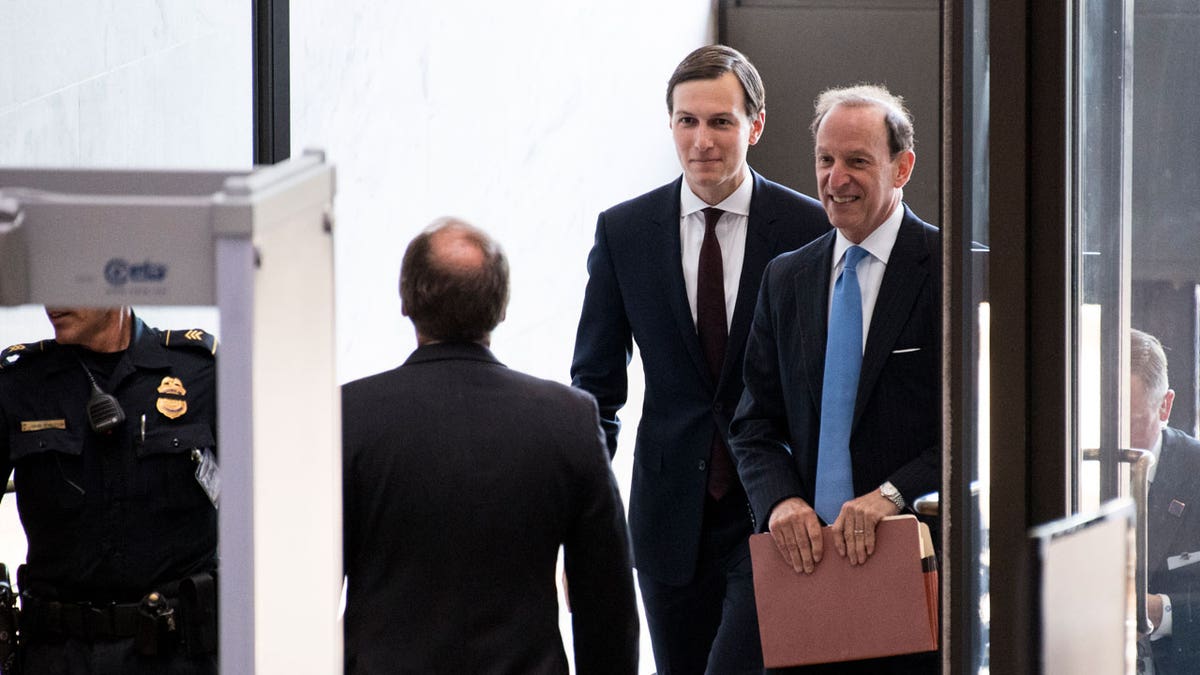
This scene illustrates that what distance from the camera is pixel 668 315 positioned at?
336 centimetres

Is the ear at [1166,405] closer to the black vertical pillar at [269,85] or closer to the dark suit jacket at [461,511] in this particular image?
the dark suit jacket at [461,511]

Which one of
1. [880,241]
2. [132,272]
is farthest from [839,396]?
[132,272]

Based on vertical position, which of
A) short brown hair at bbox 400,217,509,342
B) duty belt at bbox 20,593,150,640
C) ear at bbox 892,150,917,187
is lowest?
duty belt at bbox 20,593,150,640

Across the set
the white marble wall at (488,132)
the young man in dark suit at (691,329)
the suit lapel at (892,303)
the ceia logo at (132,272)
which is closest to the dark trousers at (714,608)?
the young man in dark suit at (691,329)

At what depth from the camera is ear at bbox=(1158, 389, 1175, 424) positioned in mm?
2336

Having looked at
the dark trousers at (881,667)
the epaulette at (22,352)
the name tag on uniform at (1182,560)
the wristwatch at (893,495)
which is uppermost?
the epaulette at (22,352)

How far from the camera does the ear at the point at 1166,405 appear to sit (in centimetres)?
234

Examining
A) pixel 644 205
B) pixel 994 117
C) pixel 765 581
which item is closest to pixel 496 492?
pixel 765 581

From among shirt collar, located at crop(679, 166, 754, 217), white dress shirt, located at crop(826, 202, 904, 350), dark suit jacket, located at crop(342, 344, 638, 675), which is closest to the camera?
dark suit jacket, located at crop(342, 344, 638, 675)

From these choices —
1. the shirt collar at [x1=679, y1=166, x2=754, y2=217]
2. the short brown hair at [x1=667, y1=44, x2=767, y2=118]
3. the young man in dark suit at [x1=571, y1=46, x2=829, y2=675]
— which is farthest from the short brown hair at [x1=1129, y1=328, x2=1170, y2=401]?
the short brown hair at [x1=667, y1=44, x2=767, y2=118]

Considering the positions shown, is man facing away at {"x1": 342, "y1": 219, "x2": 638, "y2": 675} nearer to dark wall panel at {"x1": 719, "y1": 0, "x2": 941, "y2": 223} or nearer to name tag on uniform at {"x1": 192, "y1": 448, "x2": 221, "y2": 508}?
name tag on uniform at {"x1": 192, "y1": 448, "x2": 221, "y2": 508}

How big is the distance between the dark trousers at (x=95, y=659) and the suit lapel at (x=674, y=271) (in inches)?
44.9

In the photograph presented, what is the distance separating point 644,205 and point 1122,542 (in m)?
2.16

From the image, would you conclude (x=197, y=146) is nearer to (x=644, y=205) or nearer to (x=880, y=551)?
(x=644, y=205)
